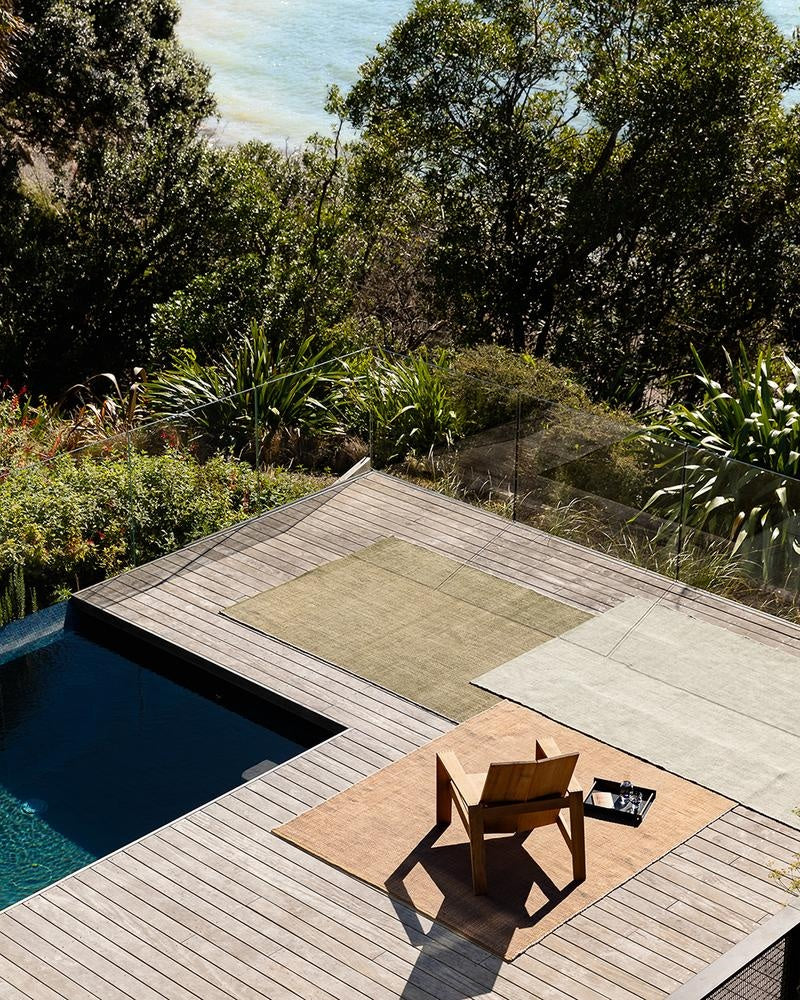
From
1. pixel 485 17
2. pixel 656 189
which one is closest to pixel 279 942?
pixel 656 189

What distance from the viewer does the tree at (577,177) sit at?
1500cm

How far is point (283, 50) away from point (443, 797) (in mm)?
46572

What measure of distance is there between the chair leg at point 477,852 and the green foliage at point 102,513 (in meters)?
4.86

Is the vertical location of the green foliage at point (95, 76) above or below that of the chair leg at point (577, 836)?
above

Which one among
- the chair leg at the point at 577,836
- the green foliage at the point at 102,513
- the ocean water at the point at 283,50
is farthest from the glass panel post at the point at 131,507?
the ocean water at the point at 283,50

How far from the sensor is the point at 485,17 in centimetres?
1583

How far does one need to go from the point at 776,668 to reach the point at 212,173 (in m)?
10.7

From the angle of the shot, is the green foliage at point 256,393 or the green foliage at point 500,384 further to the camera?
the green foliage at point 256,393

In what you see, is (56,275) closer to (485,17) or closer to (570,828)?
(485,17)

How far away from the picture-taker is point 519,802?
23.8ft

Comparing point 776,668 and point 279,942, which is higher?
point 776,668

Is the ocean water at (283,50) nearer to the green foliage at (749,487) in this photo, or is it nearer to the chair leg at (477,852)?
the green foliage at (749,487)

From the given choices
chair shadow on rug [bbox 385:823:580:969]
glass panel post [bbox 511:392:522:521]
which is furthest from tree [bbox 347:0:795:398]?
chair shadow on rug [bbox 385:823:580:969]

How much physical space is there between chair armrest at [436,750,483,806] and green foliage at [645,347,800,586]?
378 centimetres
